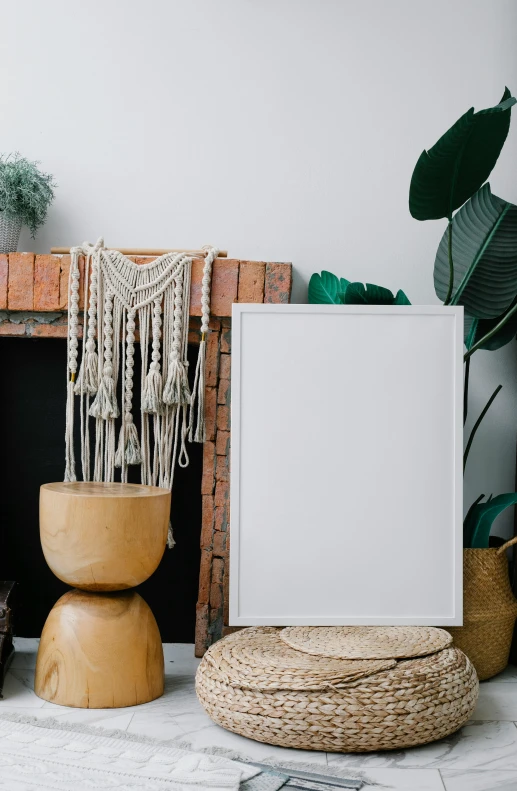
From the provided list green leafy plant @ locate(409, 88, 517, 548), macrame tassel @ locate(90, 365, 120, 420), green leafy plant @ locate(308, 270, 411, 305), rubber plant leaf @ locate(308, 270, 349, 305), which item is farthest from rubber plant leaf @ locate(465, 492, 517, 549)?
macrame tassel @ locate(90, 365, 120, 420)

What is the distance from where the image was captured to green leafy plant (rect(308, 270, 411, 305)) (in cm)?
208

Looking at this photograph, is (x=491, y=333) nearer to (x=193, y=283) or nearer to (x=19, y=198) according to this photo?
(x=193, y=283)

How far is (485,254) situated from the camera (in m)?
2.14

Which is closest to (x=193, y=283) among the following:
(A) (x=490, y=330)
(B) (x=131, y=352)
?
(B) (x=131, y=352)

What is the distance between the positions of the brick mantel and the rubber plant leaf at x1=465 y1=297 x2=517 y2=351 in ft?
1.91

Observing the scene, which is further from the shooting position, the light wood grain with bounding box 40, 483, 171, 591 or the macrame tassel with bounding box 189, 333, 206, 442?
the macrame tassel with bounding box 189, 333, 206, 442

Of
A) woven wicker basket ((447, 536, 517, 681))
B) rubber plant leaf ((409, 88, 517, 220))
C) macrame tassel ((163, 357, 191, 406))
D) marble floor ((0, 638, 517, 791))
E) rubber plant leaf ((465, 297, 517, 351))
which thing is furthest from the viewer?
rubber plant leaf ((465, 297, 517, 351))

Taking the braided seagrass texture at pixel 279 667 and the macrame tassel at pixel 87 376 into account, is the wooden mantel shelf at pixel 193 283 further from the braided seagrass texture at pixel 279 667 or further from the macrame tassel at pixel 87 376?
the braided seagrass texture at pixel 279 667

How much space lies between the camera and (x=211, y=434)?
2252 mm

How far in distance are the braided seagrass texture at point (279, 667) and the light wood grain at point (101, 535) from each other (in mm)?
291

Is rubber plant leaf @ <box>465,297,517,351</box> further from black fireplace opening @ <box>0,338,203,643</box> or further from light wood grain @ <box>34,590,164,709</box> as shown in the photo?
light wood grain @ <box>34,590,164,709</box>

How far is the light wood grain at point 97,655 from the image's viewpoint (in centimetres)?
181

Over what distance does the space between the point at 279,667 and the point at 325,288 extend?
3.82 ft

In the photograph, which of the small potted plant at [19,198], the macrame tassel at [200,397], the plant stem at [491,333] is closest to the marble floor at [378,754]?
the macrame tassel at [200,397]
